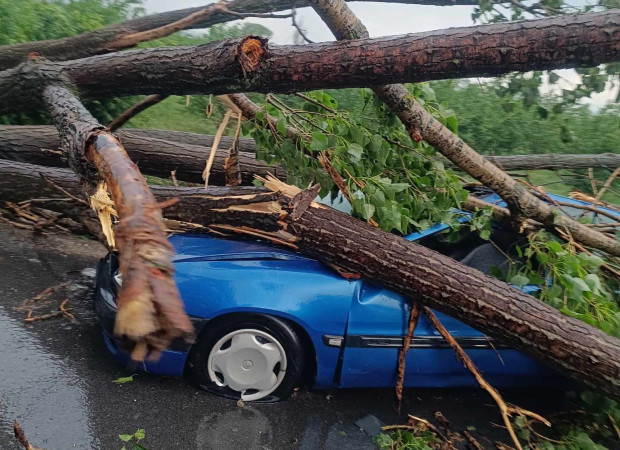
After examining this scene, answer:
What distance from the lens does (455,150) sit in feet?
13.2

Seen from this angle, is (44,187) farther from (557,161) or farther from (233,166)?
(557,161)

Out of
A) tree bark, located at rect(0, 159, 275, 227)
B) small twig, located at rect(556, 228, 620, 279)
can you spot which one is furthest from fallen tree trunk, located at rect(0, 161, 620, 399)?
tree bark, located at rect(0, 159, 275, 227)

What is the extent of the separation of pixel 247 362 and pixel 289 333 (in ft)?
1.02

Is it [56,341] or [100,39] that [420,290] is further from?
[100,39]

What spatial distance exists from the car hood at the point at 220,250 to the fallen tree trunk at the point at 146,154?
1.74m

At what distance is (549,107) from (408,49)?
7.46 feet

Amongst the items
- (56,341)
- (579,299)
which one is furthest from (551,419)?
(56,341)

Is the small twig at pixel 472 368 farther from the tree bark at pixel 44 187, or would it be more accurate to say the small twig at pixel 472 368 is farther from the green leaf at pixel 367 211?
the tree bark at pixel 44 187

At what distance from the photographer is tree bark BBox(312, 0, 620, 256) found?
3594 millimetres

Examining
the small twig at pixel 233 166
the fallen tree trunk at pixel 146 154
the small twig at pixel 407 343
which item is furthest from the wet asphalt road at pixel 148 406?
the fallen tree trunk at pixel 146 154

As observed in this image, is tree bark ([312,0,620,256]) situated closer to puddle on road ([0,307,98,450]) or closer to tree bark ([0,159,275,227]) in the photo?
tree bark ([0,159,275,227])

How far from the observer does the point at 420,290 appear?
3.46 metres

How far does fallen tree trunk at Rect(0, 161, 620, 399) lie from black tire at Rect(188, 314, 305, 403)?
0.54 metres

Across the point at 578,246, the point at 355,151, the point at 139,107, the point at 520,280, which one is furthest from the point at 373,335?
the point at 139,107
